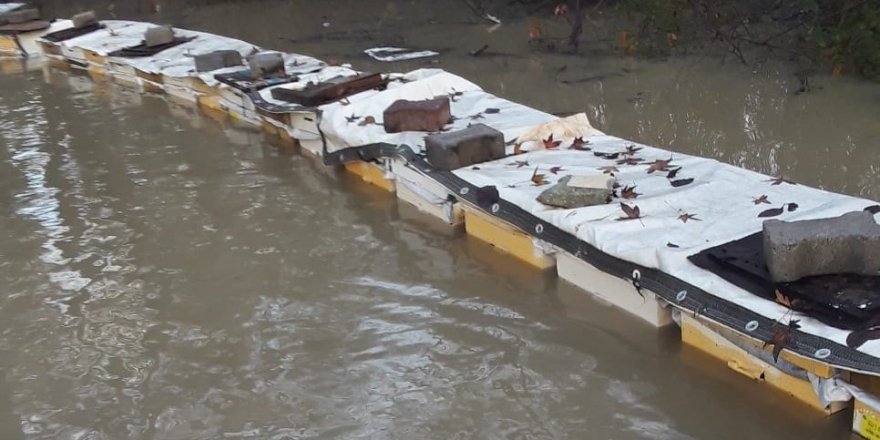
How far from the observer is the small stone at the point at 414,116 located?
20.3 feet

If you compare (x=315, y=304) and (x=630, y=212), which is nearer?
(x=630, y=212)

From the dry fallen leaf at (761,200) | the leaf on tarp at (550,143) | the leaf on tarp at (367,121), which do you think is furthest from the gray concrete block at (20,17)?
the dry fallen leaf at (761,200)

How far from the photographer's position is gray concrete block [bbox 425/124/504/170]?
17.8ft

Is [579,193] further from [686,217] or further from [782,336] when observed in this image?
[782,336]

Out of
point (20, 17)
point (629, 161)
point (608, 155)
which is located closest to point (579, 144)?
point (608, 155)

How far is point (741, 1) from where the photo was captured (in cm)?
1109

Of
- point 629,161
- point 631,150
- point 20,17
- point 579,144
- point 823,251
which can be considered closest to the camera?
point 823,251

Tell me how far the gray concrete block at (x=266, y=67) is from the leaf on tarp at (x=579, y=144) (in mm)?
3587

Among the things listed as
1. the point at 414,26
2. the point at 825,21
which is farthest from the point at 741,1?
the point at 414,26

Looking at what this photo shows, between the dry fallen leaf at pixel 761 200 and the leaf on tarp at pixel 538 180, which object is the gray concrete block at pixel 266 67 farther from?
the dry fallen leaf at pixel 761 200

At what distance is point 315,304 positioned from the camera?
466cm

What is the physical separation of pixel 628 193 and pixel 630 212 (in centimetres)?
32

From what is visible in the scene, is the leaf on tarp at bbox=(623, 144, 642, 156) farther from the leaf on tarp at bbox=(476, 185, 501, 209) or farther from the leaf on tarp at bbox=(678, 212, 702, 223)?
the leaf on tarp at bbox=(678, 212, 702, 223)

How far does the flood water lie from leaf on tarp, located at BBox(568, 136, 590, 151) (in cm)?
106
